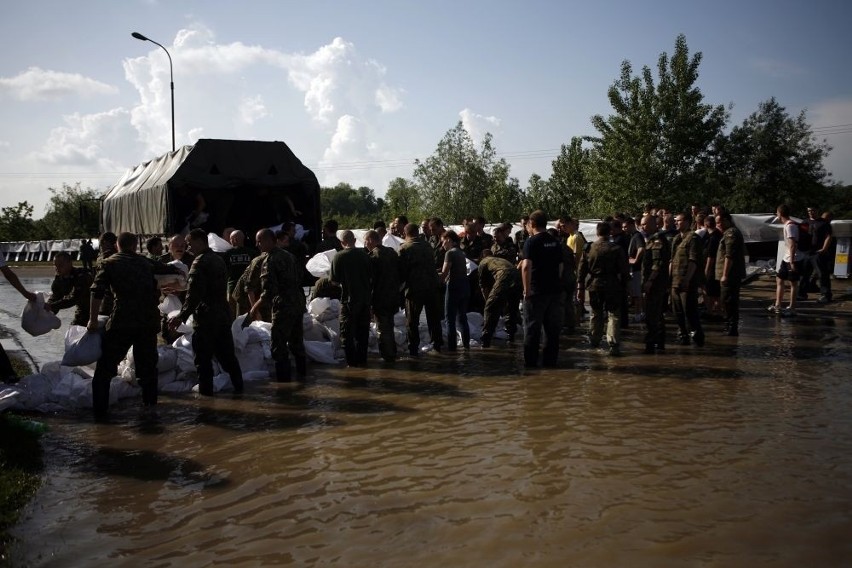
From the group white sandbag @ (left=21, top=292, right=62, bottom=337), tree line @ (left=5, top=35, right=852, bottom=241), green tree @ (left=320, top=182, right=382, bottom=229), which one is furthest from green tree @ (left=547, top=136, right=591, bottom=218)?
green tree @ (left=320, top=182, right=382, bottom=229)

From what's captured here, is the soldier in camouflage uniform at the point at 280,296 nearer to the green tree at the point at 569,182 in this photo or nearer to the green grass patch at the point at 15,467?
the green grass patch at the point at 15,467

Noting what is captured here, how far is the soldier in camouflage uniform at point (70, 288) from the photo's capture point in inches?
327

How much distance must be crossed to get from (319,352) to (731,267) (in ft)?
20.1

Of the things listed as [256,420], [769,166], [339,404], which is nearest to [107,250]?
[256,420]

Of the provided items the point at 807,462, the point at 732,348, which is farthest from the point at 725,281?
the point at 807,462

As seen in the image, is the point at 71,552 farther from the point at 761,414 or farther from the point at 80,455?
the point at 761,414

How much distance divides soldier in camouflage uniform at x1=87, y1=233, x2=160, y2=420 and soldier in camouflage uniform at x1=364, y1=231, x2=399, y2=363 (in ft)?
10.5

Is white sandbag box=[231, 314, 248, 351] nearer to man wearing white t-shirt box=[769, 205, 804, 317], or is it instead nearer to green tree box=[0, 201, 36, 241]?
man wearing white t-shirt box=[769, 205, 804, 317]

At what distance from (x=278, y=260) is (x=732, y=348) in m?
6.16

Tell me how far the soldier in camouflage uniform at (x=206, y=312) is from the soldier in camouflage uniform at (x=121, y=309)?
565 mm

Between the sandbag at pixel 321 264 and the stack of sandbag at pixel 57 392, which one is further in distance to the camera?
the sandbag at pixel 321 264

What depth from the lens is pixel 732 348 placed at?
32.0 ft

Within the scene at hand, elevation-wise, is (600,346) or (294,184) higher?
(294,184)

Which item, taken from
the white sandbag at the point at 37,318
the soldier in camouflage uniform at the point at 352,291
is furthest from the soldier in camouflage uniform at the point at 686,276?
the white sandbag at the point at 37,318
